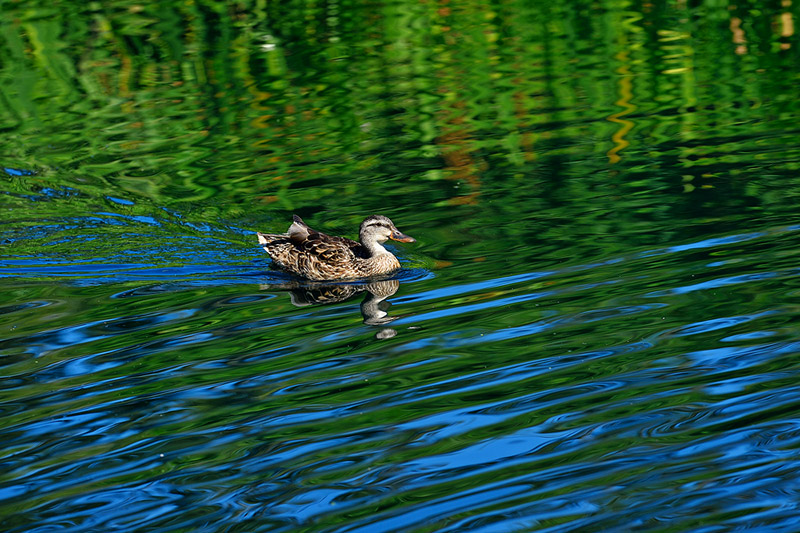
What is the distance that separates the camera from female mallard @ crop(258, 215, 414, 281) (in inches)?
416

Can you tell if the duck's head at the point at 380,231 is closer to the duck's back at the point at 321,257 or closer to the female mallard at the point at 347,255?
the female mallard at the point at 347,255

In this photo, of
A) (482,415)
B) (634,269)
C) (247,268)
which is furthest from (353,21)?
(482,415)

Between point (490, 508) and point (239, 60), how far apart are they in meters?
16.2

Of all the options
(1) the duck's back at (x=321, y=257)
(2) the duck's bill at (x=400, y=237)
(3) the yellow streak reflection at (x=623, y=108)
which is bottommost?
(3) the yellow streak reflection at (x=623, y=108)

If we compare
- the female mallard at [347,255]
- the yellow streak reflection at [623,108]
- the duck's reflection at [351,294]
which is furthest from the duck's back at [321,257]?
the yellow streak reflection at [623,108]

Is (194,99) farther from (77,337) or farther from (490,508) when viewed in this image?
(490,508)

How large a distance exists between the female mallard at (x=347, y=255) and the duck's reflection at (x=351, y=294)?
0.17 m

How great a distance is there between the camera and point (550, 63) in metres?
18.7

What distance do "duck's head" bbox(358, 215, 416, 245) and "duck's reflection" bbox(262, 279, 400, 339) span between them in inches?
17.7

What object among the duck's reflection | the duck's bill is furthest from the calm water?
the duck's bill

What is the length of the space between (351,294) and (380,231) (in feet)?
2.67

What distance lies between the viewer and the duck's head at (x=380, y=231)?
1050 cm

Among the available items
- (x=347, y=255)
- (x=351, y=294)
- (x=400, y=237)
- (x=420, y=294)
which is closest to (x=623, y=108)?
(x=400, y=237)

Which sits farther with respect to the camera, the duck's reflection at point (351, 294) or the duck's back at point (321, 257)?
the duck's back at point (321, 257)
